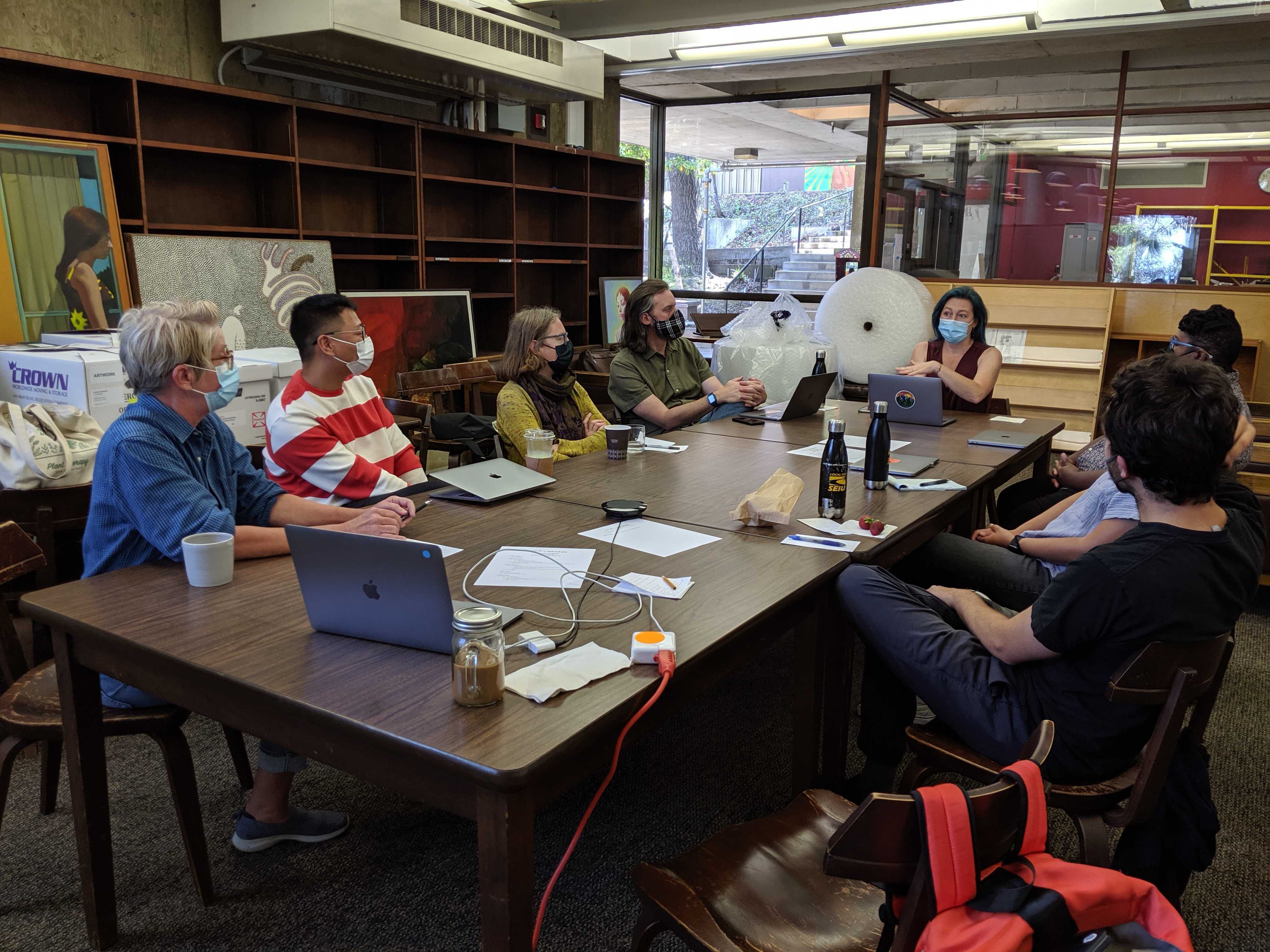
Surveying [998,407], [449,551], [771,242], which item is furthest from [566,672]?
[771,242]

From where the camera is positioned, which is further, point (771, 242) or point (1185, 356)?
point (771, 242)

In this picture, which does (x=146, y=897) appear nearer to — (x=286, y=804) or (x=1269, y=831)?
(x=286, y=804)

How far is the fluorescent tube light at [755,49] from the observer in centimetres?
611

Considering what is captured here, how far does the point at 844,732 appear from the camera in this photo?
216 cm

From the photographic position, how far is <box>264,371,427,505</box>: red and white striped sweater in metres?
2.59

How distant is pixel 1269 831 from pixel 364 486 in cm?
250

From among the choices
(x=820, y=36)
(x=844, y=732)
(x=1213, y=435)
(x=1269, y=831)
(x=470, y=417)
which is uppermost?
(x=820, y=36)

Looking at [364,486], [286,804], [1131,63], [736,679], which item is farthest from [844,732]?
[1131,63]

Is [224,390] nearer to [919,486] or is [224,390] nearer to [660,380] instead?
[919,486]

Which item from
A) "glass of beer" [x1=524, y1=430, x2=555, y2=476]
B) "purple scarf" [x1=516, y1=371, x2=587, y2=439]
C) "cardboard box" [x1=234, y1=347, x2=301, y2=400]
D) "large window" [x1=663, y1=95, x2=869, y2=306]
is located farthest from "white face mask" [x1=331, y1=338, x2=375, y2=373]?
"large window" [x1=663, y1=95, x2=869, y2=306]

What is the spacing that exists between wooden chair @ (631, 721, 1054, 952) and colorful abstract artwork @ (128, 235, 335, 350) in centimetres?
320

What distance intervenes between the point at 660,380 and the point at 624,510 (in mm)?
1837

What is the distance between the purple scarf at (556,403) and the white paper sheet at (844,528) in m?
1.29

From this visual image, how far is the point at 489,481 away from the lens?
252 cm
